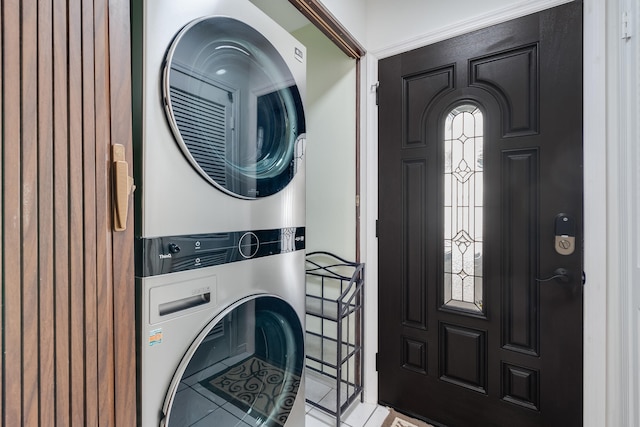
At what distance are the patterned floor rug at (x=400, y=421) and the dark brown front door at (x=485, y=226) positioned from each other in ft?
0.14

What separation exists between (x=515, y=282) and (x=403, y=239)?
0.54 m

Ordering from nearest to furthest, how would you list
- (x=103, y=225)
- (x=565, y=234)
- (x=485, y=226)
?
(x=103, y=225)
(x=565, y=234)
(x=485, y=226)

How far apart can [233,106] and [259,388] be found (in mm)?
896

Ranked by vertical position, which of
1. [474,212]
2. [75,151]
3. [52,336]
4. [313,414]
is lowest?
[313,414]

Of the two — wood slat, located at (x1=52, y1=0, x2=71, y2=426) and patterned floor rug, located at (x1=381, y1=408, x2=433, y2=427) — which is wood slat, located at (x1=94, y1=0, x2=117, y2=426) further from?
patterned floor rug, located at (x1=381, y1=408, x2=433, y2=427)

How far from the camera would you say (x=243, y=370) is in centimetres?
92

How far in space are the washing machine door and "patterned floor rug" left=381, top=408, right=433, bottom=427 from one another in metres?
0.75

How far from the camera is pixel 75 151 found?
0.56 metres

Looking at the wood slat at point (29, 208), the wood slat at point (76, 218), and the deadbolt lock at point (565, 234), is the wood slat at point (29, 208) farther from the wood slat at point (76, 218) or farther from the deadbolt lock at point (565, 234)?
the deadbolt lock at point (565, 234)

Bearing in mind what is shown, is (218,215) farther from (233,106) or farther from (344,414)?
(344,414)
